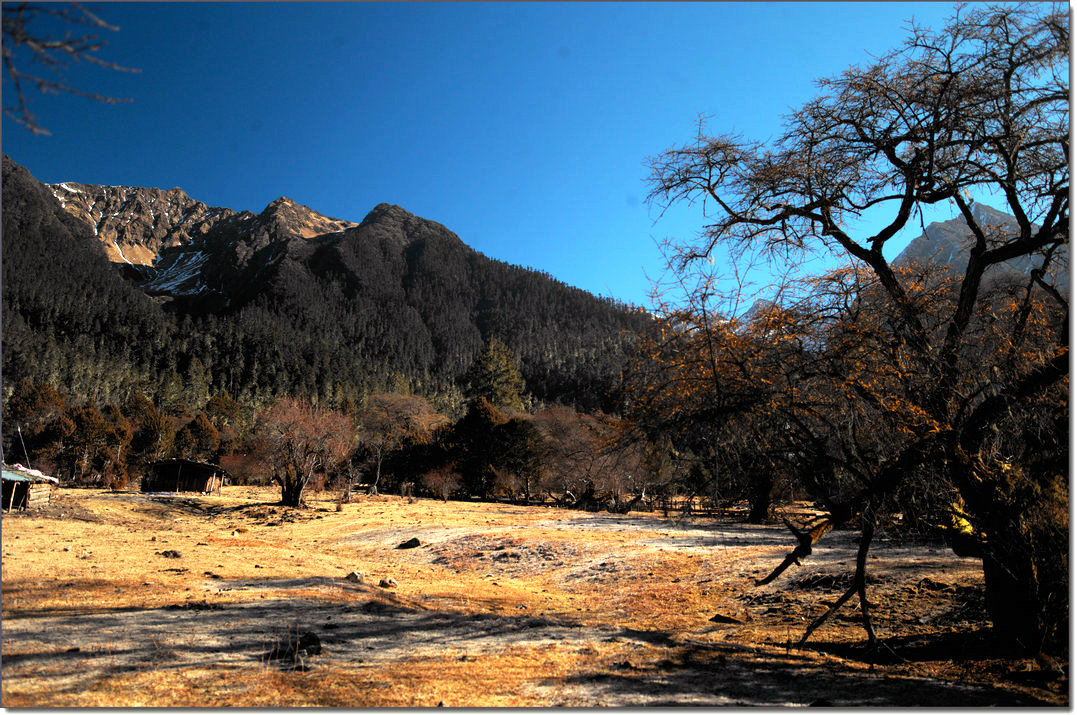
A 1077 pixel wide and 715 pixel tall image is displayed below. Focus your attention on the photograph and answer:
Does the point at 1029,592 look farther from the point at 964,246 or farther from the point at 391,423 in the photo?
the point at 391,423

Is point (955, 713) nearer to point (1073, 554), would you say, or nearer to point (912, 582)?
point (1073, 554)

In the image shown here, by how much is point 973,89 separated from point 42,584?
14.7 meters

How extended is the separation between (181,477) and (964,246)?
54.2m

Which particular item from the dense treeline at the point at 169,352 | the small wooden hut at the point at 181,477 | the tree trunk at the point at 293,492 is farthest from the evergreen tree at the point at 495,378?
the tree trunk at the point at 293,492

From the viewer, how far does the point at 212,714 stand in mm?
4680

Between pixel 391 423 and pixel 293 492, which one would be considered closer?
pixel 293 492

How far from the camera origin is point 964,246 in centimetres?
708

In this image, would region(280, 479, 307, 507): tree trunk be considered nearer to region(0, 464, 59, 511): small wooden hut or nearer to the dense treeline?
region(0, 464, 59, 511): small wooden hut

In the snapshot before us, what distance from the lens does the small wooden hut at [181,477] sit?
46562 millimetres

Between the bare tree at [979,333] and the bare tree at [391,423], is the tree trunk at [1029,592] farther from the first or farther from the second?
the bare tree at [391,423]

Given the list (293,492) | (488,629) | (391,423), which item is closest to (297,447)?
(293,492)

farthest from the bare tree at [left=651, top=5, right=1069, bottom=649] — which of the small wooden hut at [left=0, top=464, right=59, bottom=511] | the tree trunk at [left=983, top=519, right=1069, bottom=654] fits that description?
the small wooden hut at [left=0, top=464, right=59, bottom=511]

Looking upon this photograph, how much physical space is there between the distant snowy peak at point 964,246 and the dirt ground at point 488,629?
429cm

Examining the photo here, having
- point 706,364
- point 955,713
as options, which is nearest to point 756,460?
point 706,364
